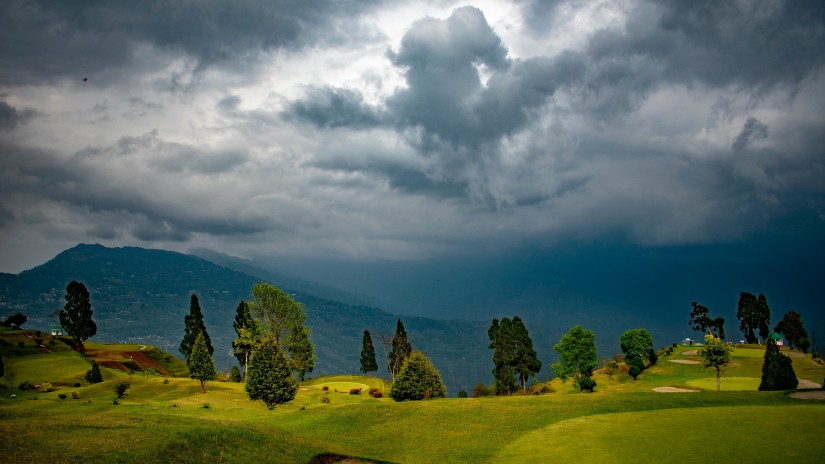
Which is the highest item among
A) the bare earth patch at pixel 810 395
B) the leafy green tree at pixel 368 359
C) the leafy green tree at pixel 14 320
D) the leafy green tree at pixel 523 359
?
the leafy green tree at pixel 14 320

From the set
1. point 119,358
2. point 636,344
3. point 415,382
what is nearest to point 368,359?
point 119,358

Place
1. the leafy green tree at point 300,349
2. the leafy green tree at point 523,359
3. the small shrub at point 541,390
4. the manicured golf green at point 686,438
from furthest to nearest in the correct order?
the leafy green tree at point 300,349, the leafy green tree at point 523,359, the small shrub at point 541,390, the manicured golf green at point 686,438

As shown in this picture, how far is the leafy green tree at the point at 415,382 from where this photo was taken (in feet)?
222

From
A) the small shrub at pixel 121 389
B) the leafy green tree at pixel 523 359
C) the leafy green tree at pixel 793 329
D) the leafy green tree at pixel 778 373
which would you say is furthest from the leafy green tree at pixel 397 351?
the leafy green tree at pixel 793 329

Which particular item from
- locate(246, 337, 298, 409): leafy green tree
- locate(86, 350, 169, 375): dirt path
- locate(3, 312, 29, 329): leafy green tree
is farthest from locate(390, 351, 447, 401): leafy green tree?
locate(3, 312, 29, 329): leafy green tree

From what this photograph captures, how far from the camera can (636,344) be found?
10619 cm

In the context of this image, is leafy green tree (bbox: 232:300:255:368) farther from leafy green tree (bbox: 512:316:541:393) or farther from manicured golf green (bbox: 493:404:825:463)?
manicured golf green (bbox: 493:404:825:463)

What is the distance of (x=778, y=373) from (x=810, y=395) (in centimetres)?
1029

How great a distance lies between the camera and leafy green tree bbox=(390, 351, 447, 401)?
6775cm

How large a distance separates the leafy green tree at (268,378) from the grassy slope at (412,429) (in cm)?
200

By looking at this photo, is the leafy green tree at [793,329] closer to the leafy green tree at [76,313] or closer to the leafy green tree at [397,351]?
the leafy green tree at [397,351]

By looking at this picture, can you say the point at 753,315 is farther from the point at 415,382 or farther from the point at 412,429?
the point at 412,429

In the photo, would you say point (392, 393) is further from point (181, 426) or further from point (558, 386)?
point (558, 386)

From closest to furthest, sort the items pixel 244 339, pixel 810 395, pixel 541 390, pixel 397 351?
pixel 810 395
pixel 244 339
pixel 541 390
pixel 397 351
